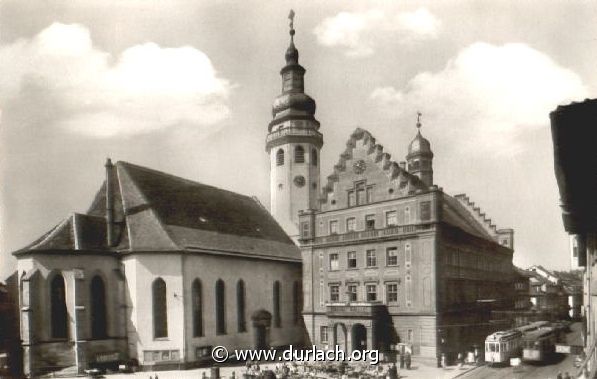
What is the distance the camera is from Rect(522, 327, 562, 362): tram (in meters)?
29.1

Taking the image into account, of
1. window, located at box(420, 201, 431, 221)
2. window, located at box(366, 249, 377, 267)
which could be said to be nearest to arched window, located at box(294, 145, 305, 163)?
window, located at box(366, 249, 377, 267)

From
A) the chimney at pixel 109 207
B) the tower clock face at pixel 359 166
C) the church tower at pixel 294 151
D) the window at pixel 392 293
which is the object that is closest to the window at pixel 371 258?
the window at pixel 392 293

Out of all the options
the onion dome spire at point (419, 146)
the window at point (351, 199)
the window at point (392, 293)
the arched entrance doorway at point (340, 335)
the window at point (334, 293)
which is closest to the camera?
the window at point (392, 293)

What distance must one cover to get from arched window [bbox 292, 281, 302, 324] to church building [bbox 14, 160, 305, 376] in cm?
323

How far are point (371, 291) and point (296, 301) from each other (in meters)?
9.61

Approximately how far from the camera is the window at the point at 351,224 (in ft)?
125

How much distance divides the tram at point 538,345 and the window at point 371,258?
10.3m

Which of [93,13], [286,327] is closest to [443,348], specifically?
[286,327]

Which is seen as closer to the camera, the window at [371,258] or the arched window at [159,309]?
the arched window at [159,309]

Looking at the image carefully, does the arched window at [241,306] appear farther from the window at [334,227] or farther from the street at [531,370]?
the street at [531,370]

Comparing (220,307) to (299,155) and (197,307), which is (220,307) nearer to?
(197,307)

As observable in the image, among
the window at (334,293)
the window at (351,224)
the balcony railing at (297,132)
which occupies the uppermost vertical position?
the balcony railing at (297,132)

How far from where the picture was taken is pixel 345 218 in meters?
38.4

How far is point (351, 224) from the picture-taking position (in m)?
38.2
